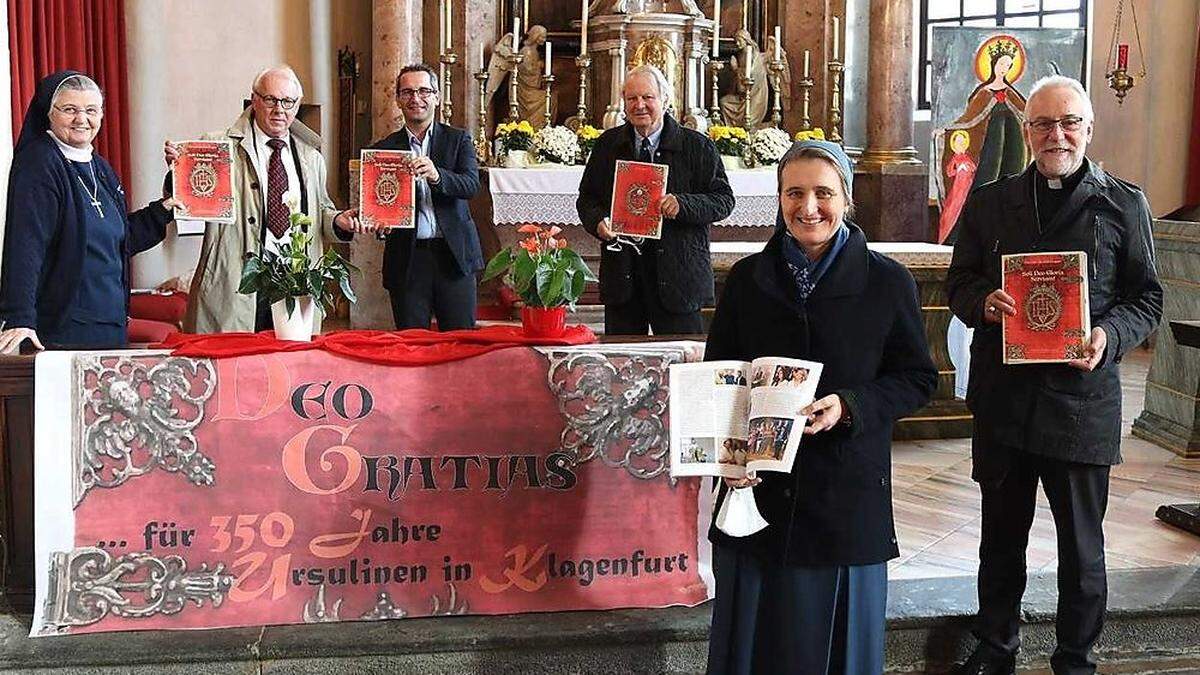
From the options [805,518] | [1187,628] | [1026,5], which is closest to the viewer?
[805,518]

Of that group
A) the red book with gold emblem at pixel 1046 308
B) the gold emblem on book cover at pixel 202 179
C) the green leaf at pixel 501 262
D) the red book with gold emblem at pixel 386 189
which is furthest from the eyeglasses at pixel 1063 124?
the gold emblem on book cover at pixel 202 179

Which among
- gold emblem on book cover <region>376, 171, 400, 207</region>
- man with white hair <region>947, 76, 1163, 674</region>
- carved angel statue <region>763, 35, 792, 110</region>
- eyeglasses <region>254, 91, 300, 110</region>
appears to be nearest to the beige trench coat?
eyeglasses <region>254, 91, 300, 110</region>

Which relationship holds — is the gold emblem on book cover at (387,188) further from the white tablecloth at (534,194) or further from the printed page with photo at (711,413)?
the white tablecloth at (534,194)

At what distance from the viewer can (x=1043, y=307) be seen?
122 inches

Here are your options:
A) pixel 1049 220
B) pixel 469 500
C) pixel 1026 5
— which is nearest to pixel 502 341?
pixel 469 500

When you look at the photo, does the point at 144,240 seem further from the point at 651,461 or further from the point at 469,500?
the point at 651,461

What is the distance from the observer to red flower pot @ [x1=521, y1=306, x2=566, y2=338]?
148 inches

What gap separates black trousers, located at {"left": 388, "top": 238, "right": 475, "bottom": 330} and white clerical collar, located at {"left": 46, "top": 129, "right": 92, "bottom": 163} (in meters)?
1.20

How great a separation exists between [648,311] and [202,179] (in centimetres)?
160

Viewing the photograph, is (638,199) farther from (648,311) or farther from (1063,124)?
(1063,124)

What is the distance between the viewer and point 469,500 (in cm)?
364

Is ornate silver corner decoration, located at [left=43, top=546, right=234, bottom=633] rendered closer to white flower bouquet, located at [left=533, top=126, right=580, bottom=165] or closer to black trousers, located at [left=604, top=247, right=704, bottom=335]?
black trousers, located at [left=604, top=247, right=704, bottom=335]

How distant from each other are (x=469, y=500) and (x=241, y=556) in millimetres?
642

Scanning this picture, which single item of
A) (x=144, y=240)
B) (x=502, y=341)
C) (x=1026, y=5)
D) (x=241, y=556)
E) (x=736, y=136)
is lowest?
(x=241, y=556)
